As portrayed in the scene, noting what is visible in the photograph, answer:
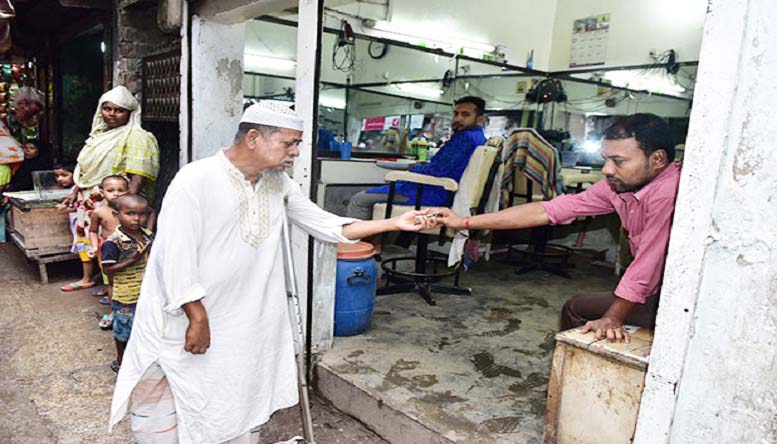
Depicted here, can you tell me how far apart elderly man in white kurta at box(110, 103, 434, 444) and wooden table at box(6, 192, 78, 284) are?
13.3ft

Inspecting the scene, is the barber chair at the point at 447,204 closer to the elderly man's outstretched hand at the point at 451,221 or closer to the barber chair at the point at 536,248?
the barber chair at the point at 536,248

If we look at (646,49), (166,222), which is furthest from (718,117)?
(646,49)

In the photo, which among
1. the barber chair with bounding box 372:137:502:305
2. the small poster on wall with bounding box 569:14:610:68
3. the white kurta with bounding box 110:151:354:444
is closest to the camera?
the white kurta with bounding box 110:151:354:444

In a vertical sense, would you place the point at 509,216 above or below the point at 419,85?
below

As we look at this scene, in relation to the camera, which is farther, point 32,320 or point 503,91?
point 503,91

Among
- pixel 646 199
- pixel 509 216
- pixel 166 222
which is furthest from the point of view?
pixel 509 216

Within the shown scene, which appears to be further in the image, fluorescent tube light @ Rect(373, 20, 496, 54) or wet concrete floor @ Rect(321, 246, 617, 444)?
fluorescent tube light @ Rect(373, 20, 496, 54)

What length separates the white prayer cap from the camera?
202cm

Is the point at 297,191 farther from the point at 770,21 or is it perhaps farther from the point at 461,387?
the point at 770,21

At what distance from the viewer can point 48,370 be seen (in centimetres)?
346

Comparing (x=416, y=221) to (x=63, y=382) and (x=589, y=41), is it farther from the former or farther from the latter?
(x=589, y=41)

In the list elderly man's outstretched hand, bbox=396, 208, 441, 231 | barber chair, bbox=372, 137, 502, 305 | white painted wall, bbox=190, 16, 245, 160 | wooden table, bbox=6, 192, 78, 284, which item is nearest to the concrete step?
elderly man's outstretched hand, bbox=396, 208, 441, 231

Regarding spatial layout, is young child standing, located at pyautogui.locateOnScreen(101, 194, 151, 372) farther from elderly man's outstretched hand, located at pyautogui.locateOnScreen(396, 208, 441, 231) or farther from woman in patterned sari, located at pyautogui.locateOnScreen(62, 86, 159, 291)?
elderly man's outstretched hand, located at pyautogui.locateOnScreen(396, 208, 441, 231)

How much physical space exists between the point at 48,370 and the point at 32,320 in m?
1.12
